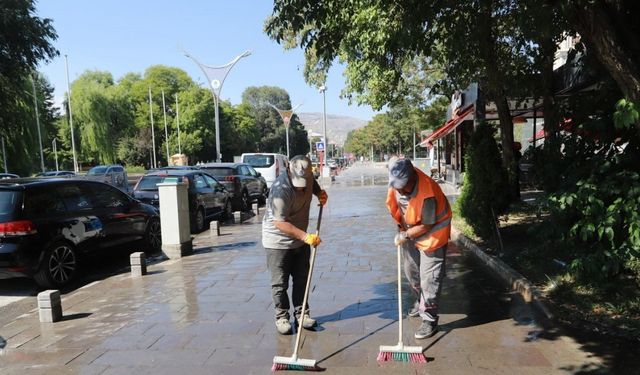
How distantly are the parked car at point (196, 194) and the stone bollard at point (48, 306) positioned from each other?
21.1 ft

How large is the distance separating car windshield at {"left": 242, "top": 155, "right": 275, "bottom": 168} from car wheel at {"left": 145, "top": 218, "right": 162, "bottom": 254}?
12.9m

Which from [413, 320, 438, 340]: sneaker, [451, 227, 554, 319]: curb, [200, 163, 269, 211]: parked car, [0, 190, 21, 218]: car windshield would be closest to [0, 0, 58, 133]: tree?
[200, 163, 269, 211]: parked car

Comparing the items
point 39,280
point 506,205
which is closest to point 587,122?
point 506,205

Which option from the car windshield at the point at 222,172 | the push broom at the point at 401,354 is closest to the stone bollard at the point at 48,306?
the push broom at the point at 401,354

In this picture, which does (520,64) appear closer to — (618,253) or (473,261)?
(473,261)

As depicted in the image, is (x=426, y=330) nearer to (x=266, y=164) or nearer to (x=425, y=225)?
(x=425, y=225)

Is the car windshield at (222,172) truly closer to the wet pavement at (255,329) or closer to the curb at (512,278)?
the wet pavement at (255,329)

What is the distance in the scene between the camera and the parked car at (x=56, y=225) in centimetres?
679

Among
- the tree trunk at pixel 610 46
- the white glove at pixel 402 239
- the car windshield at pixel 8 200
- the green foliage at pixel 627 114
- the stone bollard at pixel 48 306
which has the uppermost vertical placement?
the tree trunk at pixel 610 46

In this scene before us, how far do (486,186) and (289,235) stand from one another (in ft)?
15.7

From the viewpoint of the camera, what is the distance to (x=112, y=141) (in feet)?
206

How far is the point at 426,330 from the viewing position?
4.69m

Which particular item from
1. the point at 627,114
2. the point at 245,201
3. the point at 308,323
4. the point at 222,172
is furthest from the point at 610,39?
the point at 222,172

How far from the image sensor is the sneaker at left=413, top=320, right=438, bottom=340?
4656 mm
